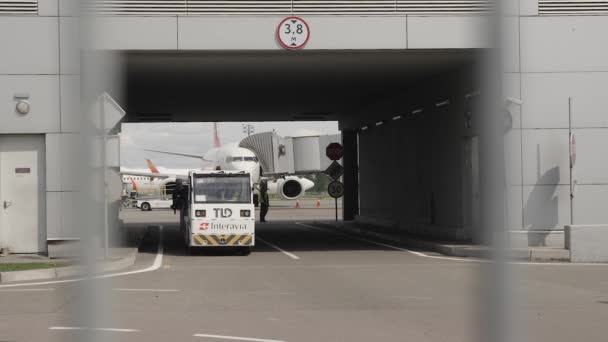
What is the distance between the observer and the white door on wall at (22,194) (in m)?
21.9

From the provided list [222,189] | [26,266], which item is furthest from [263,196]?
[26,266]

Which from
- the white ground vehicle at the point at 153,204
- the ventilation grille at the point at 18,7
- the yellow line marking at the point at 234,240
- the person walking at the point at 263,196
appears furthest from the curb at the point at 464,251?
the white ground vehicle at the point at 153,204

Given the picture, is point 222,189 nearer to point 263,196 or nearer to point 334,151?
point 334,151

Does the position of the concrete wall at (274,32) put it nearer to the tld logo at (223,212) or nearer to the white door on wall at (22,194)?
the white door on wall at (22,194)

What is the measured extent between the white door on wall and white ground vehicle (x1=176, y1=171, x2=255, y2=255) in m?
3.45

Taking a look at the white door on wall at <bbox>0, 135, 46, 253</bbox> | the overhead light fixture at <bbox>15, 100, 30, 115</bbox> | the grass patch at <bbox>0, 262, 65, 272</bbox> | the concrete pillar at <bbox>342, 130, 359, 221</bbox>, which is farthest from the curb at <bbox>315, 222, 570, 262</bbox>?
the concrete pillar at <bbox>342, 130, 359, 221</bbox>

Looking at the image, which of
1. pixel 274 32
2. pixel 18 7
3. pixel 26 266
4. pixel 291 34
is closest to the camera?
pixel 26 266

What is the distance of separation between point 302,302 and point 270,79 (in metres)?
14.9

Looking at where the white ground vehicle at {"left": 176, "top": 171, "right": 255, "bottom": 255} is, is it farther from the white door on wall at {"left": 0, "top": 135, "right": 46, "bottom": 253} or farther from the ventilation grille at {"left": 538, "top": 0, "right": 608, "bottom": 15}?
the ventilation grille at {"left": 538, "top": 0, "right": 608, "bottom": 15}

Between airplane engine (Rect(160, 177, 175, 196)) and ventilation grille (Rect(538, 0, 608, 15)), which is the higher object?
ventilation grille (Rect(538, 0, 608, 15))

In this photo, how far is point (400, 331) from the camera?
10.3 meters

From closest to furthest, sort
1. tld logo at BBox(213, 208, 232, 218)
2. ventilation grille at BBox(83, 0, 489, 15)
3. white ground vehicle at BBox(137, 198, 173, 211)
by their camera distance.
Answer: ventilation grille at BBox(83, 0, 489, 15), tld logo at BBox(213, 208, 232, 218), white ground vehicle at BBox(137, 198, 173, 211)

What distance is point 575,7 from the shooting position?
2280 centimetres

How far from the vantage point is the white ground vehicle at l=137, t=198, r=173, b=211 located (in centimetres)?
6979
